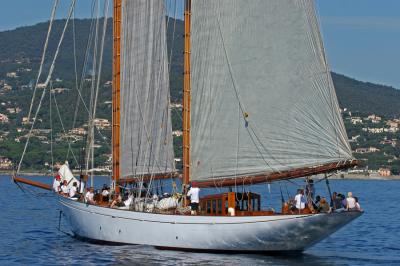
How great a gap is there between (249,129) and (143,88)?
8972 millimetres

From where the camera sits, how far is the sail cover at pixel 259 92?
42250 millimetres

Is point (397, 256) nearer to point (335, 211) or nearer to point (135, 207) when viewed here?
point (335, 211)

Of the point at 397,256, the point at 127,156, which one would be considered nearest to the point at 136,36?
the point at 127,156

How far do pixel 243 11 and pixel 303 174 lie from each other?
7.16 meters

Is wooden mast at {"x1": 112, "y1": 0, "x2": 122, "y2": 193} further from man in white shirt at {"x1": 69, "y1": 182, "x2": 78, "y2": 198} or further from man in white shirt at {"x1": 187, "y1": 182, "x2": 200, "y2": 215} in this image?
man in white shirt at {"x1": 187, "y1": 182, "x2": 200, "y2": 215}

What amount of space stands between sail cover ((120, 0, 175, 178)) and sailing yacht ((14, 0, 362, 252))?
159 inches

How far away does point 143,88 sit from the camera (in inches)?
2029

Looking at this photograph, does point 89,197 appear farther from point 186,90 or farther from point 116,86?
point 186,90

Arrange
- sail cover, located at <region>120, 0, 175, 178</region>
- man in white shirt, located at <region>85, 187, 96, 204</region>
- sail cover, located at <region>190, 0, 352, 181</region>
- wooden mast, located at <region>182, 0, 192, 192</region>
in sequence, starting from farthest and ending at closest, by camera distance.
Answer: sail cover, located at <region>120, 0, 175, 178</region> < man in white shirt, located at <region>85, 187, 96, 204</region> < wooden mast, located at <region>182, 0, 192, 192</region> < sail cover, located at <region>190, 0, 352, 181</region>

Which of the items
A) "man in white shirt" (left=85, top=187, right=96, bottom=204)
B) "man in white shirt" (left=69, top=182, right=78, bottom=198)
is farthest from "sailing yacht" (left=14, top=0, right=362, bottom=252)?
"man in white shirt" (left=69, top=182, right=78, bottom=198)

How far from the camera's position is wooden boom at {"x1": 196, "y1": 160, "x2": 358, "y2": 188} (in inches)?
1639

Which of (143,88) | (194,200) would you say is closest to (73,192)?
(143,88)

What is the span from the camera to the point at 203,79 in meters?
45.6

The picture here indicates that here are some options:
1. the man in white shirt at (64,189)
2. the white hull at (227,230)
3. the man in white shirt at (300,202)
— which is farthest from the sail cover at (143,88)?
the man in white shirt at (300,202)
